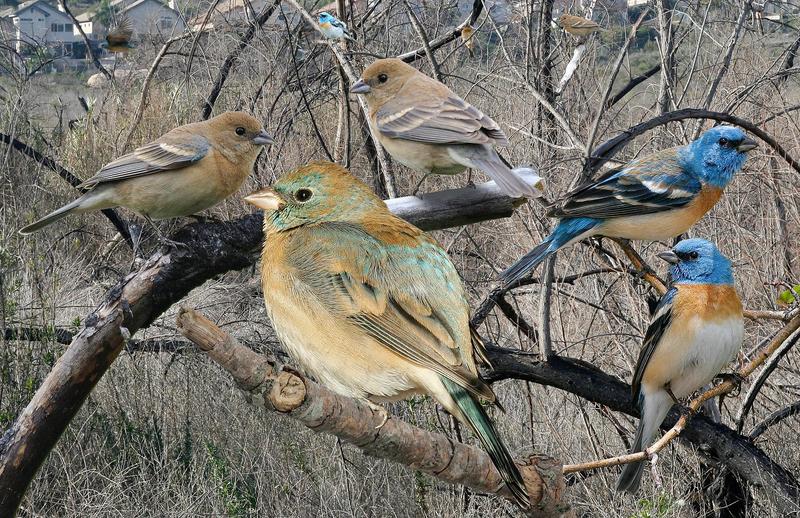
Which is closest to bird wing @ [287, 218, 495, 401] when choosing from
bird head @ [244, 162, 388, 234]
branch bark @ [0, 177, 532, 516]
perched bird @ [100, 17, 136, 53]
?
bird head @ [244, 162, 388, 234]

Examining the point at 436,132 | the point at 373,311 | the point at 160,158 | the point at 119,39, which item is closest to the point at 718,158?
the point at 436,132

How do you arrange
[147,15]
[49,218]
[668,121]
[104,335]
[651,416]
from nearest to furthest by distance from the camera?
[668,121] → [104,335] → [651,416] → [49,218] → [147,15]

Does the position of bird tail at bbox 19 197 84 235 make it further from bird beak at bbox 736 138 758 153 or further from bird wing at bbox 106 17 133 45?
bird wing at bbox 106 17 133 45

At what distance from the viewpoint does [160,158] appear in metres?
4.43

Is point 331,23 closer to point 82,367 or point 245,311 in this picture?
point 82,367

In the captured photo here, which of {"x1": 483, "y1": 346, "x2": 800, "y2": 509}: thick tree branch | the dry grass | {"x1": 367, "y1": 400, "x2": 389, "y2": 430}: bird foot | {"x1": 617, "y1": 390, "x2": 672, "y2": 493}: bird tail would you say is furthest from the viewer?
the dry grass

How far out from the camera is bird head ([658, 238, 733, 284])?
381cm

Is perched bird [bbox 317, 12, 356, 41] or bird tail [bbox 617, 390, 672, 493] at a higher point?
perched bird [bbox 317, 12, 356, 41]

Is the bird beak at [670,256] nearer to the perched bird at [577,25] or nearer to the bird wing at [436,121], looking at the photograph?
the bird wing at [436,121]

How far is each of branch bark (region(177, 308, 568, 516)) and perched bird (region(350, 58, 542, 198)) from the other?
64.6 inches

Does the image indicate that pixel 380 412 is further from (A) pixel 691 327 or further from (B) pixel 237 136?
(B) pixel 237 136

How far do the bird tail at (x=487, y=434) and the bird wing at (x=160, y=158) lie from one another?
2348 mm

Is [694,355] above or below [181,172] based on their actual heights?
below

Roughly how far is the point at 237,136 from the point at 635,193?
192 cm
